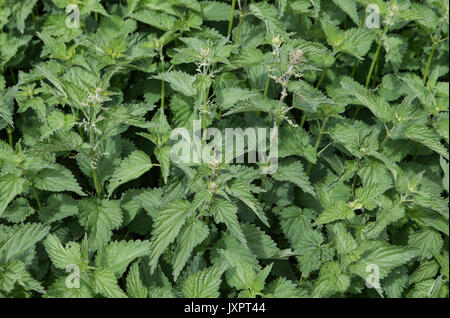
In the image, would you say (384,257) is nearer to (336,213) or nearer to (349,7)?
(336,213)

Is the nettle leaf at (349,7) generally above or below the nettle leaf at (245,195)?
above

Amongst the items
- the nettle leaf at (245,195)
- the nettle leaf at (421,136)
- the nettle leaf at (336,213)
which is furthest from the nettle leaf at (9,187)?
the nettle leaf at (421,136)

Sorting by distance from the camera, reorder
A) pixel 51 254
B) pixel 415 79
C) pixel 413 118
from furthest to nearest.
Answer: pixel 415 79
pixel 413 118
pixel 51 254

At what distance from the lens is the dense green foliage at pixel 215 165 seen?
2.93 meters

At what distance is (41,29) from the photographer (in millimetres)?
4316

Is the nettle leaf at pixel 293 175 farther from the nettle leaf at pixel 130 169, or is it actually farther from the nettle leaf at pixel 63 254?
the nettle leaf at pixel 63 254

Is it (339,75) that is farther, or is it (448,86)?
(339,75)

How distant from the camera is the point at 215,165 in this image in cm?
285

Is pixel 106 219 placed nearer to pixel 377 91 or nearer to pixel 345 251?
pixel 345 251

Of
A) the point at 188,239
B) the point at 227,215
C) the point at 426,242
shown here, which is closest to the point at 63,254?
the point at 188,239

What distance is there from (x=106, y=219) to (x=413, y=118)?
7.51ft

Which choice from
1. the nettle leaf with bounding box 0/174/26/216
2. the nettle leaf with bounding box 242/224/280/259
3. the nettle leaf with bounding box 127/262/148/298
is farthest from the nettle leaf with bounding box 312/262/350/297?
the nettle leaf with bounding box 0/174/26/216
